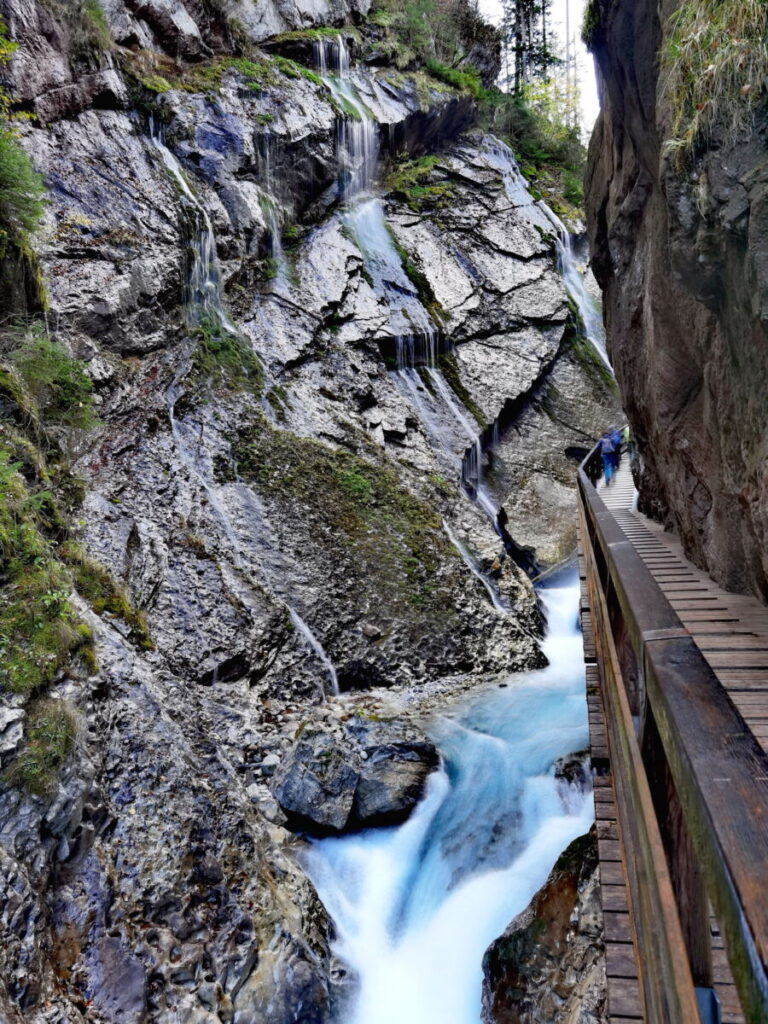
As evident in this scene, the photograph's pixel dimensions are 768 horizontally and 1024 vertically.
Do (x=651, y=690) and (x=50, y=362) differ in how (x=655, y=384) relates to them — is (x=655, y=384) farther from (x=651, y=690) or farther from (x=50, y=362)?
(x=50, y=362)

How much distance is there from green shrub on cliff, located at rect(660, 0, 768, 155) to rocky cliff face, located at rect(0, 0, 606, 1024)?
6.81 m

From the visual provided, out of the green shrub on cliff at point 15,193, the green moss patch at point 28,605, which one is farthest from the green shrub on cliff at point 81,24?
the green moss patch at point 28,605

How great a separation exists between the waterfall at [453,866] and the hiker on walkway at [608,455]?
7.55 metres

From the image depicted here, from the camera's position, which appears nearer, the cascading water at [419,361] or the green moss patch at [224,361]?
the green moss patch at [224,361]

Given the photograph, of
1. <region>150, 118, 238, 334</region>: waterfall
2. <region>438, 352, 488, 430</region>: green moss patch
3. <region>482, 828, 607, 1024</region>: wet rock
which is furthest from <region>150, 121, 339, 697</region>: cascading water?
<region>438, 352, 488, 430</region>: green moss patch

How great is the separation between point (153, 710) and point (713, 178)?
6.81 metres

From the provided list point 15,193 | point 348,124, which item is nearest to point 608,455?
point 15,193

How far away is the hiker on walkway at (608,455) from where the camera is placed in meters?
15.4

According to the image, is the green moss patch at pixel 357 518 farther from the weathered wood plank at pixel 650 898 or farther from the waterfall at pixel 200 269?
the weathered wood plank at pixel 650 898

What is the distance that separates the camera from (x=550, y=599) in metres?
14.4

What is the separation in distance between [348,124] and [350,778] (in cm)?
2115

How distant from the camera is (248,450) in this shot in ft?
41.9

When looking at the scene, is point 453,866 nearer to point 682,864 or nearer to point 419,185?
point 682,864

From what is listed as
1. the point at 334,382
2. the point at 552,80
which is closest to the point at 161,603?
the point at 334,382
